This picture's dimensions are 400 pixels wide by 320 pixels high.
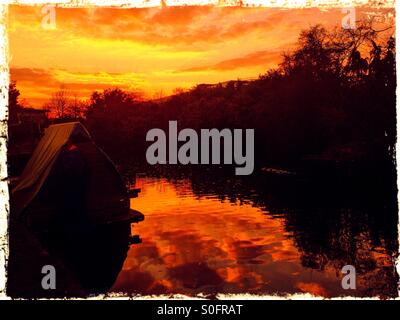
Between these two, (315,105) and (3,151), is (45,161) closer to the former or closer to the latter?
(3,151)

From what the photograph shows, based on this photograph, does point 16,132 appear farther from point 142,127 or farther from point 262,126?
point 142,127

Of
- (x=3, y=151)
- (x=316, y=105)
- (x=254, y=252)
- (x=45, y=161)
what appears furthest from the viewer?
(x=316, y=105)

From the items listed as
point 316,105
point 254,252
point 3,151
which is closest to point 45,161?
point 3,151

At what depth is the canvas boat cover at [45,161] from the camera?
16188 mm

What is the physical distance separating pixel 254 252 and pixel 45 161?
9098 millimetres

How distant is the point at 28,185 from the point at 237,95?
5957cm

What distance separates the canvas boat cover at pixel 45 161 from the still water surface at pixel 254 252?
456cm

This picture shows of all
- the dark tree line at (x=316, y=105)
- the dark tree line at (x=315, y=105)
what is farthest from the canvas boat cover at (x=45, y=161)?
the dark tree line at (x=316, y=105)

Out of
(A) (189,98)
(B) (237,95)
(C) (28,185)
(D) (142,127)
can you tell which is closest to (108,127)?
(D) (142,127)

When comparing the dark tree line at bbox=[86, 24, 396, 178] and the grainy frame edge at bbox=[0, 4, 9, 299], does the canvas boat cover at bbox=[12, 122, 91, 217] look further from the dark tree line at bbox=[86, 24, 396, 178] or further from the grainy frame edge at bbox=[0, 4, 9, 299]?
the dark tree line at bbox=[86, 24, 396, 178]

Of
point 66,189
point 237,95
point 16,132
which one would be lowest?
point 66,189

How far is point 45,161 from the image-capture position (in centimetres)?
1689

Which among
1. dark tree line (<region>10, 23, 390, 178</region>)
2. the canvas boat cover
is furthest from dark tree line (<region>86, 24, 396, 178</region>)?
the canvas boat cover

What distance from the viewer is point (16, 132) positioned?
117 ft
